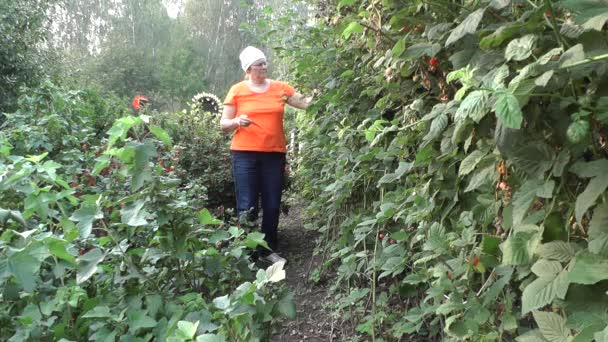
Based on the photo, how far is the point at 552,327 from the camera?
1.14 meters

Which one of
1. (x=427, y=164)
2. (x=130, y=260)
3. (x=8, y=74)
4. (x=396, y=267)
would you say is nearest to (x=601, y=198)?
(x=427, y=164)

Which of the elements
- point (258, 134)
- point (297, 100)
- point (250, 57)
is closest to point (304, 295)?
point (258, 134)

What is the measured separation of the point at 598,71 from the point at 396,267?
128 centimetres

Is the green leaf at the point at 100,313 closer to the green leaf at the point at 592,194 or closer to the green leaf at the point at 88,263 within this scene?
the green leaf at the point at 88,263

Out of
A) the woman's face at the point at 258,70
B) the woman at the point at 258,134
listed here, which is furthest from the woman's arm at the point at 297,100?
the woman's face at the point at 258,70

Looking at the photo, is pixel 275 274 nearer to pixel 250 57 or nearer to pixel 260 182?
Result: pixel 260 182

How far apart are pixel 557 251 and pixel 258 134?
285 centimetres

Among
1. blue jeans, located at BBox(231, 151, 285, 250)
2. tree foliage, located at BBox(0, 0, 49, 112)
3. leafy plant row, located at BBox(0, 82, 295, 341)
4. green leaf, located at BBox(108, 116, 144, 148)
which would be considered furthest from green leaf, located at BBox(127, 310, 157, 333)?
tree foliage, located at BBox(0, 0, 49, 112)

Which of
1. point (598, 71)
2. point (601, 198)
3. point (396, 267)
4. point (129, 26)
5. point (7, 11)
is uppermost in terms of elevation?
point (129, 26)

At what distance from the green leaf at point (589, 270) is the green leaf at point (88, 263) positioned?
136 centimetres

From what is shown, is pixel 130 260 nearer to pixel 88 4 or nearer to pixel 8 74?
pixel 8 74

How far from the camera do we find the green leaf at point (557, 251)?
1093 millimetres

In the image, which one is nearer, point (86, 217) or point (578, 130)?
point (578, 130)

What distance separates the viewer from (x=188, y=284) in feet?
6.22
